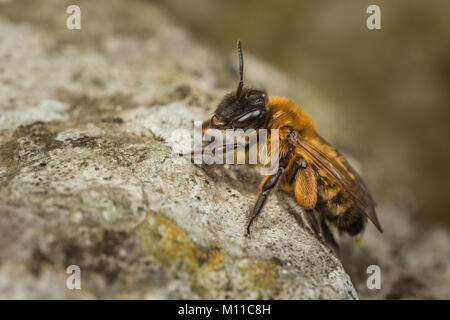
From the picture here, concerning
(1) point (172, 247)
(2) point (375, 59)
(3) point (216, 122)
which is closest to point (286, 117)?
(3) point (216, 122)

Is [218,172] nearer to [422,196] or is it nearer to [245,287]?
[245,287]

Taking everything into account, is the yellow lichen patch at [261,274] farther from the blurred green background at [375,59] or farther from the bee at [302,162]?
the blurred green background at [375,59]

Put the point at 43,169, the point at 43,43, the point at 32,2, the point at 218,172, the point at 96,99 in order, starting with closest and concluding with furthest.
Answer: the point at 43,169
the point at 218,172
the point at 96,99
the point at 43,43
the point at 32,2

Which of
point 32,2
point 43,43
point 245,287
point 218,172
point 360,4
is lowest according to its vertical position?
point 245,287

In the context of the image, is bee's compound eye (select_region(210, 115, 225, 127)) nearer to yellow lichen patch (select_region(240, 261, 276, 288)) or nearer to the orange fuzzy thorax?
the orange fuzzy thorax
